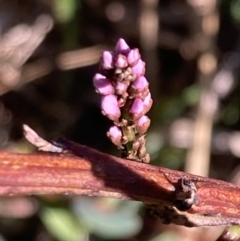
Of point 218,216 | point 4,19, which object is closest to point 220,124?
point 4,19

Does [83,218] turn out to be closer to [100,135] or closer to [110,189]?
[100,135]

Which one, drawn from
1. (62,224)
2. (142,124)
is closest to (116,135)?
(142,124)

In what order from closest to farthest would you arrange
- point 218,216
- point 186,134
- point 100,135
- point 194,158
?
point 218,216 → point 194,158 → point 186,134 → point 100,135

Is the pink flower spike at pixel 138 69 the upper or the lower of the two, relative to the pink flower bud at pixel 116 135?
upper

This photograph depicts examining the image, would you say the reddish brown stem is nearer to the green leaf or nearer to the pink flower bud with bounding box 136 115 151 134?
the pink flower bud with bounding box 136 115 151 134

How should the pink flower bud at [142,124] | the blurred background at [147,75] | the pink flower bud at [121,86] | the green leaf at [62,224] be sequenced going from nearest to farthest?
the pink flower bud at [121,86]
the pink flower bud at [142,124]
the green leaf at [62,224]
the blurred background at [147,75]

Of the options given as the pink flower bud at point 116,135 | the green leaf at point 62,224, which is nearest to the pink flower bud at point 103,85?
the pink flower bud at point 116,135

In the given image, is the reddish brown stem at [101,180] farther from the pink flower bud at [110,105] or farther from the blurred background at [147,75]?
the blurred background at [147,75]
